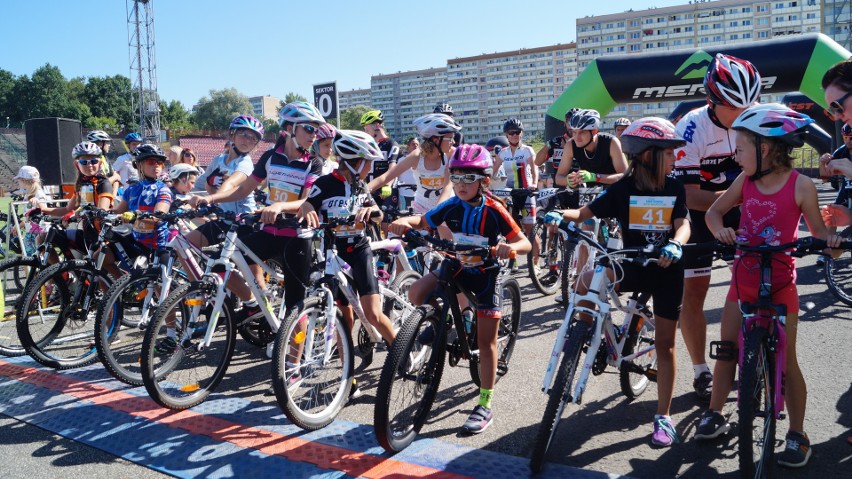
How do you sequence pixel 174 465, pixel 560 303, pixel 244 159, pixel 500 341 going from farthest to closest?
pixel 560 303 < pixel 244 159 < pixel 500 341 < pixel 174 465

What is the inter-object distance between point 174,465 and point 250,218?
5.81 ft

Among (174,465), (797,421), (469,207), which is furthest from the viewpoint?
(469,207)

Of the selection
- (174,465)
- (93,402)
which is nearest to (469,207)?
(174,465)

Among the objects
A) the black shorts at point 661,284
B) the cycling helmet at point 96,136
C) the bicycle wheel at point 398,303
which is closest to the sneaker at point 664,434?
the black shorts at point 661,284

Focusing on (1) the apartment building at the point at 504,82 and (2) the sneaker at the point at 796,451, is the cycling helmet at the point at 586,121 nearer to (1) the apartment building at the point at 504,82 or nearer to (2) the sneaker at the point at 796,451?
(2) the sneaker at the point at 796,451

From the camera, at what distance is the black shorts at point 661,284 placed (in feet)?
11.8

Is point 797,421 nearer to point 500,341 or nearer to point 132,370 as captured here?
point 500,341

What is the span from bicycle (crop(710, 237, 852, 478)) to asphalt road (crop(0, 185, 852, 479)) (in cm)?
47

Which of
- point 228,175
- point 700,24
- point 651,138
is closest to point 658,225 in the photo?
point 651,138

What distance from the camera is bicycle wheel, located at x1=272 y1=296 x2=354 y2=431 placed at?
372 centimetres

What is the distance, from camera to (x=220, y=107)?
11425cm

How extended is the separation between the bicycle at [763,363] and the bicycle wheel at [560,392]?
0.77 metres

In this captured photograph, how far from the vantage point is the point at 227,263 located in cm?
452

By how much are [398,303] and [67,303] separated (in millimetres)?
3115
